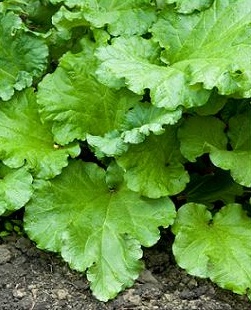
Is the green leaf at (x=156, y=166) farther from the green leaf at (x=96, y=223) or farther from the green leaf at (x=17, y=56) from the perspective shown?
the green leaf at (x=17, y=56)

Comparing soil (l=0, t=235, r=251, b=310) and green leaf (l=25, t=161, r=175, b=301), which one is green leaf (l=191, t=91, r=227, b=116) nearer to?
green leaf (l=25, t=161, r=175, b=301)

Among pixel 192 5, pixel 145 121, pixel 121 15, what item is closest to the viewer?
pixel 145 121

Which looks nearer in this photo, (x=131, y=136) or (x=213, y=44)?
(x=131, y=136)

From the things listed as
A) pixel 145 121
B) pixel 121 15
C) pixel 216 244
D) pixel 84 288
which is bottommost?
pixel 84 288

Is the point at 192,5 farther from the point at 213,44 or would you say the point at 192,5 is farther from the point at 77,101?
the point at 77,101

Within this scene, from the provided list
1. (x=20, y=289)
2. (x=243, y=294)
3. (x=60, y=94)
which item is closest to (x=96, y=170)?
(x=60, y=94)

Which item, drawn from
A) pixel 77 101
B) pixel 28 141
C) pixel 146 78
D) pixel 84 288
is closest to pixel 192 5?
pixel 146 78

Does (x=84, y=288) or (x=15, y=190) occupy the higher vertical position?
(x=15, y=190)
